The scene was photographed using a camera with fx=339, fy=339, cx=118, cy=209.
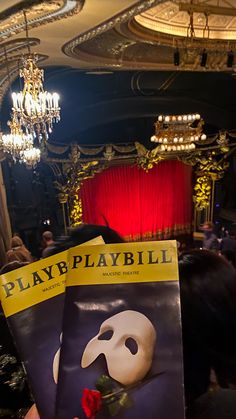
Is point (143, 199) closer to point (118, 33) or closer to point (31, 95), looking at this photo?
point (118, 33)

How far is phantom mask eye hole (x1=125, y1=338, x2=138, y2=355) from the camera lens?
76cm

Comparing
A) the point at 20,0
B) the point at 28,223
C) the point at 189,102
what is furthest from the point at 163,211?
the point at 20,0

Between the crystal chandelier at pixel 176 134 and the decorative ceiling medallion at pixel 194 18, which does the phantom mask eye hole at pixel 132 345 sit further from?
the crystal chandelier at pixel 176 134

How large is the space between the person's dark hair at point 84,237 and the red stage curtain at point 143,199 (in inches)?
357

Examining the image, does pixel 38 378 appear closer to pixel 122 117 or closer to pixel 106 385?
pixel 106 385

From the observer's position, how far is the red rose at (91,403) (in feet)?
2.38

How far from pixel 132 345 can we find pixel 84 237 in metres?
0.47

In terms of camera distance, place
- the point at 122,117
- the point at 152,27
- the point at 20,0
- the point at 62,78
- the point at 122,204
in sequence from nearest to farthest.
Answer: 1. the point at 20,0
2. the point at 152,27
3. the point at 62,78
4. the point at 122,117
5. the point at 122,204

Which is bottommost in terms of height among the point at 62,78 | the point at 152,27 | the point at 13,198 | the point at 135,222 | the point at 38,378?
the point at 135,222

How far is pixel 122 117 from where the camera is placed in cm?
905

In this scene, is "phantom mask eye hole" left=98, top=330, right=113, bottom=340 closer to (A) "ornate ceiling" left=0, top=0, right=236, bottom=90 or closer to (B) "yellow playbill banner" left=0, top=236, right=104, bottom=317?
(B) "yellow playbill banner" left=0, top=236, right=104, bottom=317

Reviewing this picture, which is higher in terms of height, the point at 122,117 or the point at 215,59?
the point at 215,59

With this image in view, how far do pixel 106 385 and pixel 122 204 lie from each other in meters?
10.6

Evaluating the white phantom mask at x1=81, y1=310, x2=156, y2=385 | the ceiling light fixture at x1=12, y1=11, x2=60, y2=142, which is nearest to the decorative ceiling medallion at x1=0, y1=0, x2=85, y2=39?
the ceiling light fixture at x1=12, y1=11, x2=60, y2=142
